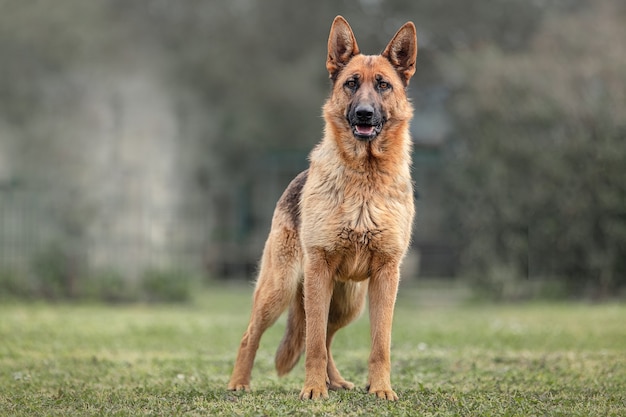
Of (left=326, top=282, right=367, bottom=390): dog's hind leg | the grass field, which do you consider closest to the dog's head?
(left=326, top=282, right=367, bottom=390): dog's hind leg

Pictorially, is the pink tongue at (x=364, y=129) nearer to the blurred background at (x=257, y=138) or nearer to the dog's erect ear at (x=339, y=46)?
the dog's erect ear at (x=339, y=46)

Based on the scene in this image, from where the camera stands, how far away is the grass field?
5.67 m

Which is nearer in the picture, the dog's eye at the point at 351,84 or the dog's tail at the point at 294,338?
the dog's eye at the point at 351,84

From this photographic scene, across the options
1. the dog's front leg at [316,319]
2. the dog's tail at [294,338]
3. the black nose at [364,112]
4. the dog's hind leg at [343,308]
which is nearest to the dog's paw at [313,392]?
the dog's front leg at [316,319]

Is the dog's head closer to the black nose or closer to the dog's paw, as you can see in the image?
the black nose

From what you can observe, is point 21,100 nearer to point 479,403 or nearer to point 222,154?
point 222,154

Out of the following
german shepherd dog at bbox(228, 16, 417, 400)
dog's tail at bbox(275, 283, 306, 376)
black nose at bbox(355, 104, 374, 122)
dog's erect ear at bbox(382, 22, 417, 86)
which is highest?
dog's erect ear at bbox(382, 22, 417, 86)

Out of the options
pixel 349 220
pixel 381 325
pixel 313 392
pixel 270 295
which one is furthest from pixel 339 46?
pixel 313 392

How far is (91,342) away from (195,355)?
5.22ft

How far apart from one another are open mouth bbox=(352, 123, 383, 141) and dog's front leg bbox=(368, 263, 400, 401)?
90 cm

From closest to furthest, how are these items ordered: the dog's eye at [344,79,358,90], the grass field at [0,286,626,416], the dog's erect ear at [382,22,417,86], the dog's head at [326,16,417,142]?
the grass field at [0,286,626,416] → the dog's head at [326,16,417,142] → the dog's eye at [344,79,358,90] → the dog's erect ear at [382,22,417,86]

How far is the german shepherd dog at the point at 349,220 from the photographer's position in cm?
579

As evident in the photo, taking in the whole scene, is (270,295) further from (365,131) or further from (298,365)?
(298,365)

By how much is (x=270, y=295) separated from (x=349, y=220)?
1036 mm
